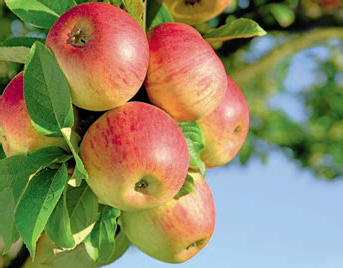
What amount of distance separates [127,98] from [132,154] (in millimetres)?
84

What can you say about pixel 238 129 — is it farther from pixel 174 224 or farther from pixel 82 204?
pixel 82 204

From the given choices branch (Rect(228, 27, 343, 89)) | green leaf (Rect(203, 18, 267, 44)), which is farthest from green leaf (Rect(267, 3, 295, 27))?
green leaf (Rect(203, 18, 267, 44))

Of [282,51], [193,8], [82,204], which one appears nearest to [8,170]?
[82,204]

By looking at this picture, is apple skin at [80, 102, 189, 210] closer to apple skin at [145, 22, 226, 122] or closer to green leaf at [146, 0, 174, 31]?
apple skin at [145, 22, 226, 122]

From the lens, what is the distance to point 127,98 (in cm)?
79

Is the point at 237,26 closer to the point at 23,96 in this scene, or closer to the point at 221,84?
the point at 221,84

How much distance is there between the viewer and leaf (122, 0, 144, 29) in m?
0.82

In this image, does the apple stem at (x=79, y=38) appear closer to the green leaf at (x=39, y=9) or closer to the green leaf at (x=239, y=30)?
the green leaf at (x=39, y=9)

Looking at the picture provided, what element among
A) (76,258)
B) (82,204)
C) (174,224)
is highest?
(82,204)

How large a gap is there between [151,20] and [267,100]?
1902 millimetres

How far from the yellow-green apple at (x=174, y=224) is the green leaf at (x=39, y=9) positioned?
365 millimetres

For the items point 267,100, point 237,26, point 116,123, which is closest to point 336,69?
point 267,100

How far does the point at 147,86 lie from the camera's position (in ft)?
2.71

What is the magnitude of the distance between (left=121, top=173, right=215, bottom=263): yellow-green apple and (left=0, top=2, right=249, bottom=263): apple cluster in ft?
0.45
